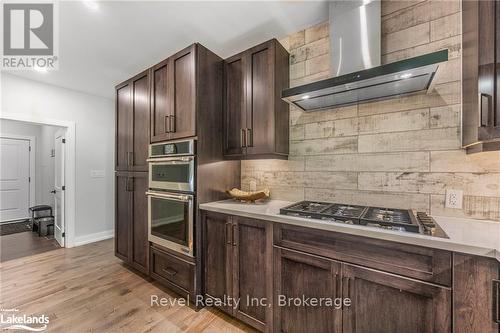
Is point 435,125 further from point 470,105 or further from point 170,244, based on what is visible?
point 170,244

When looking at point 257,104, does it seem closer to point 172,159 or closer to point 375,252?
point 172,159

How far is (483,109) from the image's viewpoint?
1018 millimetres

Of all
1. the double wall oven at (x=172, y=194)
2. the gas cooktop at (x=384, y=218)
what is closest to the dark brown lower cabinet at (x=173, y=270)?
the double wall oven at (x=172, y=194)

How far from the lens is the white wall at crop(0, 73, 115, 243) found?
312 cm

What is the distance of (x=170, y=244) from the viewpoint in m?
2.09

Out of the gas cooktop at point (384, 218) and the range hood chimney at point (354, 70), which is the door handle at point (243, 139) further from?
the gas cooktop at point (384, 218)

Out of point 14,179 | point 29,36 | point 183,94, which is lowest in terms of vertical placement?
point 14,179

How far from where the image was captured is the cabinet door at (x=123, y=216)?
106 inches

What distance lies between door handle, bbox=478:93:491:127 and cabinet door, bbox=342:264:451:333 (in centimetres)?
81

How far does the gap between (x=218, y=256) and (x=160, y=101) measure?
171cm

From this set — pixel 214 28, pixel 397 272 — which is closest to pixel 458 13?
pixel 397 272

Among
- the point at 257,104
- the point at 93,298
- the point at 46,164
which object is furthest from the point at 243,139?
the point at 46,164

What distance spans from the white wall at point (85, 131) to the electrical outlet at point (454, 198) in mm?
4849

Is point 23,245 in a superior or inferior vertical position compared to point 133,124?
inferior
